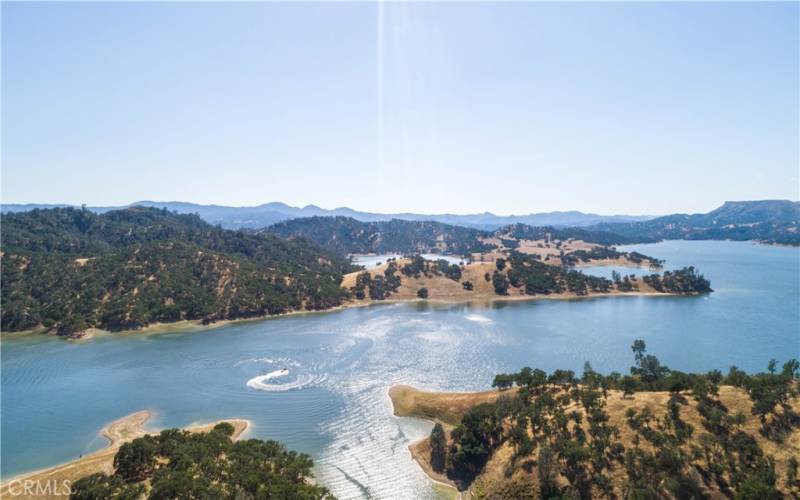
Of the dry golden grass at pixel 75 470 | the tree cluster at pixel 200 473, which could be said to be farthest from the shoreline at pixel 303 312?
the tree cluster at pixel 200 473

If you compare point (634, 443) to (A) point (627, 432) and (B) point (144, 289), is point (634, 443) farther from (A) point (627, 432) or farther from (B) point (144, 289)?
(B) point (144, 289)

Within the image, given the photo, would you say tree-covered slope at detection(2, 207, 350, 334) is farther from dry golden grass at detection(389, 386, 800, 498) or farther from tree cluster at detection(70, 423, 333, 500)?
dry golden grass at detection(389, 386, 800, 498)

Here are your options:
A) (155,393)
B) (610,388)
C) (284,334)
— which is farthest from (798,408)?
(284,334)

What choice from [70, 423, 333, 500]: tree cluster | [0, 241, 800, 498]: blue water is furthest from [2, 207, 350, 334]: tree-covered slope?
[70, 423, 333, 500]: tree cluster

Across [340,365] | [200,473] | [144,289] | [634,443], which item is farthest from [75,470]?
[144,289]

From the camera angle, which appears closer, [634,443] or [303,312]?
[634,443]

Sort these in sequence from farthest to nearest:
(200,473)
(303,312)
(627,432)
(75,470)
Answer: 1. (303,312)
2. (75,470)
3. (627,432)
4. (200,473)

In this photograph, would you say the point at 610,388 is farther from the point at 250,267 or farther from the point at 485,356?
the point at 250,267
